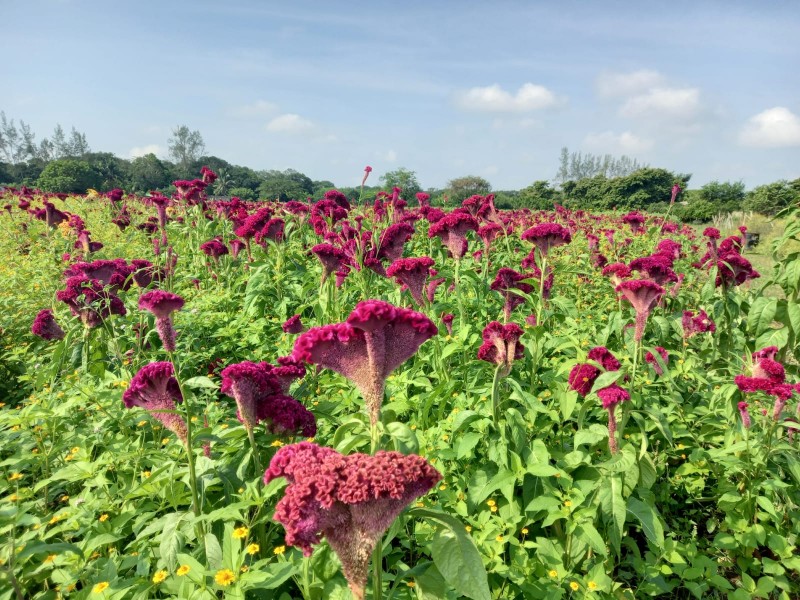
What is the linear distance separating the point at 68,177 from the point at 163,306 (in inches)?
2161

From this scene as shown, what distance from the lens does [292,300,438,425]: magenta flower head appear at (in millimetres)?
1369

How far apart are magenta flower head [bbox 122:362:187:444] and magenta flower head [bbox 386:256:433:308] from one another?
122cm

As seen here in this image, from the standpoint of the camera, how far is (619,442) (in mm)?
2217

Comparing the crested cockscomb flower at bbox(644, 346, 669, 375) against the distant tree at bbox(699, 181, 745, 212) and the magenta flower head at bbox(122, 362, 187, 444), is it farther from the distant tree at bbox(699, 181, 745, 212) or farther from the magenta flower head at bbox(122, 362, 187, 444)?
the distant tree at bbox(699, 181, 745, 212)

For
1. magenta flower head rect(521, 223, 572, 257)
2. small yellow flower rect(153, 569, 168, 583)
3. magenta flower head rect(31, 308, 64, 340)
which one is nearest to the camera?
small yellow flower rect(153, 569, 168, 583)

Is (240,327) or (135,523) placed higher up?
(240,327)

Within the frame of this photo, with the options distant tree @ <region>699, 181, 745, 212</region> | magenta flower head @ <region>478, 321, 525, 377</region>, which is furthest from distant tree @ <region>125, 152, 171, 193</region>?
magenta flower head @ <region>478, 321, 525, 377</region>

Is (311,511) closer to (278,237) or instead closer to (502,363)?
(502,363)

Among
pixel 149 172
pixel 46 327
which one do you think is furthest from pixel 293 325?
pixel 149 172

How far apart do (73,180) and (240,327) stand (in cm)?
5238

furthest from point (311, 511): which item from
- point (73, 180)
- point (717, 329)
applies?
point (73, 180)

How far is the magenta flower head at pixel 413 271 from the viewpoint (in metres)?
2.54

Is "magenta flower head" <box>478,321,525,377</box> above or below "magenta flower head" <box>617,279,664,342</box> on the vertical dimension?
below

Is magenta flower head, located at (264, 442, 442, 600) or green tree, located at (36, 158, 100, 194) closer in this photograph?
magenta flower head, located at (264, 442, 442, 600)
